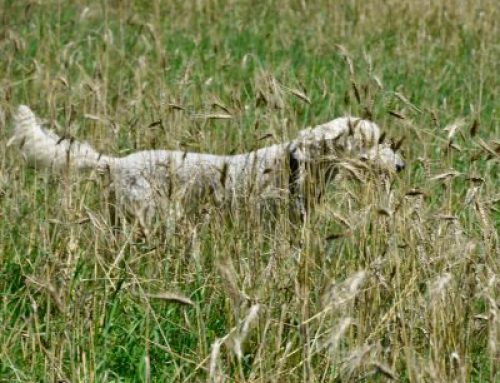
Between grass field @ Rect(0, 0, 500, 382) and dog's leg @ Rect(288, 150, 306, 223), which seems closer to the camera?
grass field @ Rect(0, 0, 500, 382)

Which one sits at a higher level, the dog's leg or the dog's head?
the dog's head

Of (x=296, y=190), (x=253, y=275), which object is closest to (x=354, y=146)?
(x=296, y=190)

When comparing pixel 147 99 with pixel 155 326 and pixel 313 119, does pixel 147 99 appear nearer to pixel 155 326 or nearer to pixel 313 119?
pixel 313 119

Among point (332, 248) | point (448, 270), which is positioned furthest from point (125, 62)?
point (448, 270)

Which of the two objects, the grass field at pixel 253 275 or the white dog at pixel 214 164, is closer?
the grass field at pixel 253 275

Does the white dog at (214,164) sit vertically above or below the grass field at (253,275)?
above

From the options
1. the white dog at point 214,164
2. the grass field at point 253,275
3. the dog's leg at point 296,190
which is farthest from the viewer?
the dog's leg at point 296,190

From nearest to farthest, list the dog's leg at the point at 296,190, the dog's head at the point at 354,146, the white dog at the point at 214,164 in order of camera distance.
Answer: the dog's head at the point at 354,146, the white dog at the point at 214,164, the dog's leg at the point at 296,190

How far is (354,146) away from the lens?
4.36 meters

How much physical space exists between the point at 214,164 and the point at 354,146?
81cm

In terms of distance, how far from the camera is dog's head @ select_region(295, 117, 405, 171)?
13.3 ft

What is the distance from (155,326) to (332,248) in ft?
2.40

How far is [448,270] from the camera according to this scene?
371 cm

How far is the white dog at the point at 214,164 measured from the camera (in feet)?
13.8
